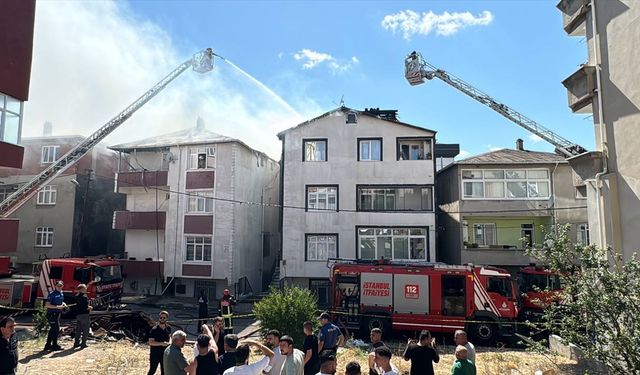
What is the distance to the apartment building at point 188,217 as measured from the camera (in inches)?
976

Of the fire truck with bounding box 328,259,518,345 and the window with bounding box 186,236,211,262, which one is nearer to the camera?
the fire truck with bounding box 328,259,518,345

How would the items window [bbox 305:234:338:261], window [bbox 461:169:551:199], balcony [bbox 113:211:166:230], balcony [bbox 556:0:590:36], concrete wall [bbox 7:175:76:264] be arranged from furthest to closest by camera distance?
1. concrete wall [bbox 7:175:76:264]
2. balcony [bbox 113:211:166:230]
3. window [bbox 305:234:338:261]
4. window [bbox 461:169:551:199]
5. balcony [bbox 556:0:590:36]

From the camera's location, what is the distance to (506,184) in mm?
23422

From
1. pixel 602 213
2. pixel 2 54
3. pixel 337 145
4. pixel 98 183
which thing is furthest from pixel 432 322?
pixel 98 183

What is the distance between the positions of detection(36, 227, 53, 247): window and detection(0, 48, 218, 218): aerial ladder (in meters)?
6.47

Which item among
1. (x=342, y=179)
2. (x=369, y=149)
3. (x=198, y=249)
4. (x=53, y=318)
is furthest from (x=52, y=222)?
(x=369, y=149)

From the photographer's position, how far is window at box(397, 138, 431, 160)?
79.2 ft

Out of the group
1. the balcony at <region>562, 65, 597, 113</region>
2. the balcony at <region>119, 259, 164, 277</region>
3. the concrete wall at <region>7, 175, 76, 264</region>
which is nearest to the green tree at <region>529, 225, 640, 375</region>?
the balcony at <region>562, 65, 597, 113</region>

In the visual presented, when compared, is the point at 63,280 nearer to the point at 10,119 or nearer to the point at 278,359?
the point at 10,119

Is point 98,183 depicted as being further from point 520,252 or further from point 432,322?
point 520,252

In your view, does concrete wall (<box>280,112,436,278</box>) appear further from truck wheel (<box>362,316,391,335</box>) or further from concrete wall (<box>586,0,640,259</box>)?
concrete wall (<box>586,0,640,259</box>)

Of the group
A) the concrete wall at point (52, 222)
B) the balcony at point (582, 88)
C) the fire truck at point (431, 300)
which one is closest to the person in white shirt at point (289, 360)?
the fire truck at point (431, 300)

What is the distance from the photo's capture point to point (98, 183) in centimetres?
3038

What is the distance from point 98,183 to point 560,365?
30623 millimetres
